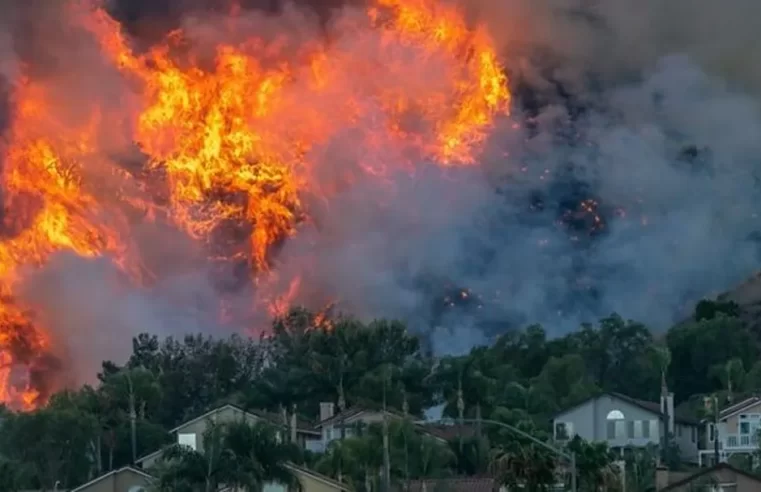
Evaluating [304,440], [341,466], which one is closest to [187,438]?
[304,440]

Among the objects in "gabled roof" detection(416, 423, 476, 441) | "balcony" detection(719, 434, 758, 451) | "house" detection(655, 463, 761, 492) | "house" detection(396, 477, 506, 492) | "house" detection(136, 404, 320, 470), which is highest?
"house" detection(136, 404, 320, 470)

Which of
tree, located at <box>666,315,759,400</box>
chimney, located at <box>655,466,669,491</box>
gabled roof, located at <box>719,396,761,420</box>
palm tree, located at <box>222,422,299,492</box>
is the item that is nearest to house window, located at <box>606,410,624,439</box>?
gabled roof, located at <box>719,396,761,420</box>

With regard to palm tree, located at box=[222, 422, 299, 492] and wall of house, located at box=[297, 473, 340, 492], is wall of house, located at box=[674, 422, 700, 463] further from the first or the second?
palm tree, located at box=[222, 422, 299, 492]

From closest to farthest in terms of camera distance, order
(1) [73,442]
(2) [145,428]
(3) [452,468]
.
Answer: (3) [452,468] < (1) [73,442] < (2) [145,428]

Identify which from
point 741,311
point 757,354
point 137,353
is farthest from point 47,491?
point 741,311

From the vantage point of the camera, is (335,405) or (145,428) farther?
(335,405)

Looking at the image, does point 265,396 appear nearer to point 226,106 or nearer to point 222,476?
point 226,106
